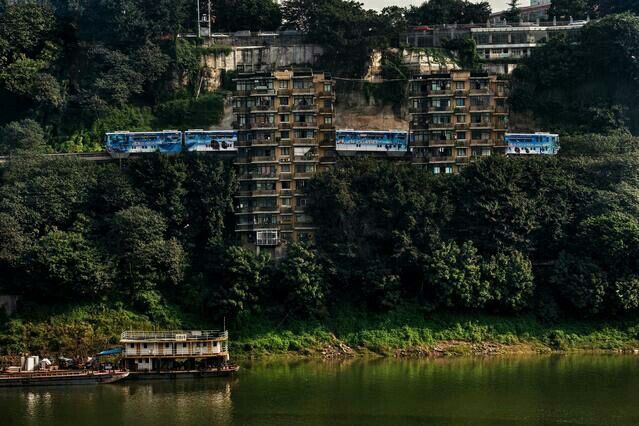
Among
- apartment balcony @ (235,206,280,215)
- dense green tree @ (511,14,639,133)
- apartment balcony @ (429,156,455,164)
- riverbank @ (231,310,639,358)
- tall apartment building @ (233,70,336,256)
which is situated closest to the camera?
riverbank @ (231,310,639,358)

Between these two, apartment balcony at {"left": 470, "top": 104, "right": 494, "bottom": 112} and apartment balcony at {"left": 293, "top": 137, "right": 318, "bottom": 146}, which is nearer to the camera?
apartment balcony at {"left": 293, "top": 137, "right": 318, "bottom": 146}

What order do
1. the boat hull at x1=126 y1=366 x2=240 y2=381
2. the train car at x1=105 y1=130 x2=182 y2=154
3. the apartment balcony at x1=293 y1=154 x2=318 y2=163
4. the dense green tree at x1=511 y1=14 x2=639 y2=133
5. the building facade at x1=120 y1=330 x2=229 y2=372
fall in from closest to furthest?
1. the boat hull at x1=126 y1=366 x2=240 y2=381
2. the building facade at x1=120 y1=330 x2=229 y2=372
3. the apartment balcony at x1=293 y1=154 x2=318 y2=163
4. the train car at x1=105 y1=130 x2=182 y2=154
5. the dense green tree at x1=511 y1=14 x2=639 y2=133

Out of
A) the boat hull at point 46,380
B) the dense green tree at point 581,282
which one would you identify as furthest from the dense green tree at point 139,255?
the dense green tree at point 581,282

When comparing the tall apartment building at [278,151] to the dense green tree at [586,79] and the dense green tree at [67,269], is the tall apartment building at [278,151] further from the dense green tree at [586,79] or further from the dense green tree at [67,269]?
the dense green tree at [586,79]

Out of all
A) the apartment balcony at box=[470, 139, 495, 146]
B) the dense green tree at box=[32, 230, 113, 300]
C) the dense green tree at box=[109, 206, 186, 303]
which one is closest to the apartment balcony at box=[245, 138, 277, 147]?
the dense green tree at box=[109, 206, 186, 303]

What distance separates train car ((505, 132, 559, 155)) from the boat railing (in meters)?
27.0

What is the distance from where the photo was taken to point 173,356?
2655 inches

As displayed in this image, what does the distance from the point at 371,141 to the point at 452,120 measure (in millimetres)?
5823

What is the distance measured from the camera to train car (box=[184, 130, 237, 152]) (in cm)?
8175

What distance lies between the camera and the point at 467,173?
7806 cm

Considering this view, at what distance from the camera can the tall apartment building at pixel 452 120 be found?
269 feet

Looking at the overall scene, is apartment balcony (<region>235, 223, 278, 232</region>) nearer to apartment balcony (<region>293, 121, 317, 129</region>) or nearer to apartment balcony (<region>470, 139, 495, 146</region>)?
apartment balcony (<region>293, 121, 317, 129</region>)

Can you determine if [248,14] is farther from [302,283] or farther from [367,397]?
[367,397]

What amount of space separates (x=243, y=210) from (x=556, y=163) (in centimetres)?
2116
